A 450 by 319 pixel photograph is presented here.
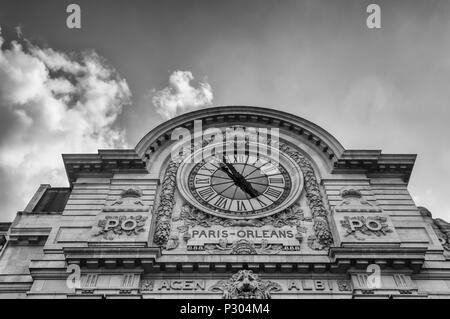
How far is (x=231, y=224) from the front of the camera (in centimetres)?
1886

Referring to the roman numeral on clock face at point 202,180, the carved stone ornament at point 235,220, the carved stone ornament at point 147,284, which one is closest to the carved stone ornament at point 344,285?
the carved stone ornament at point 235,220

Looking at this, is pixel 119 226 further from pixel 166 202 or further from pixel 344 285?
pixel 344 285

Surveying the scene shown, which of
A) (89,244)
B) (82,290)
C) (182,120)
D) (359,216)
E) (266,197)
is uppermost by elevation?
(182,120)

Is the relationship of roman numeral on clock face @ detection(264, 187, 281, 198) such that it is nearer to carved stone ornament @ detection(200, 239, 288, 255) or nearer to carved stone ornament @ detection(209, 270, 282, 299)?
carved stone ornament @ detection(200, 239, 288, 255)

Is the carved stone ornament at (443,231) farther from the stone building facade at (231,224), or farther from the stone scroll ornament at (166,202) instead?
the stone scroll ornament at (166,202)

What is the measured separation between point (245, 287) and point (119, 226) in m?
5.40

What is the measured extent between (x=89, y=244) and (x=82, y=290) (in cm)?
190

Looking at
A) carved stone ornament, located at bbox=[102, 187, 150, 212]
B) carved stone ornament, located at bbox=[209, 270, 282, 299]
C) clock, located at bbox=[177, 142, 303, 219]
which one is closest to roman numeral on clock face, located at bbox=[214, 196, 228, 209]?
clock, located at bbox=[177, 142, 303, 219]

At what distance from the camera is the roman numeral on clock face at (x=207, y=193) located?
20656mm

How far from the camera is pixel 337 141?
22.2 meters

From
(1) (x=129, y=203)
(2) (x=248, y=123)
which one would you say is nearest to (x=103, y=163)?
(1) (x=129, y=203)

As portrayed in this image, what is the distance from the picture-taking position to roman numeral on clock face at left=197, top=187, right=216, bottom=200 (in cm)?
2066
